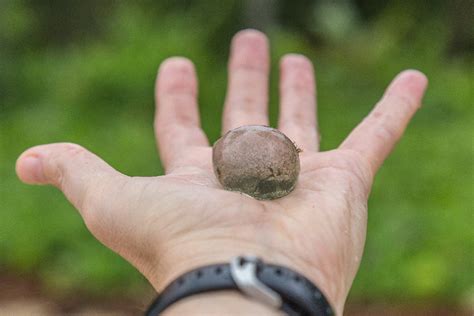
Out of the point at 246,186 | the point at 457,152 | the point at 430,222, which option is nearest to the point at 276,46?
the point at 457,152

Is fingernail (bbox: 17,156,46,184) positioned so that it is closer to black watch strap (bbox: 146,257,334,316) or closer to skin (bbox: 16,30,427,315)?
skin (bbox: 16,30,427,315)

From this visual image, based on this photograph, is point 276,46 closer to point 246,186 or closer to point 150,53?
point 150,53

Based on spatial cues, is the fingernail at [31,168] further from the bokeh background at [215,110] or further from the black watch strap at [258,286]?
the bokeh background at [215,110]

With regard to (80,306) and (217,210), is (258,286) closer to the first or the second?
(217,210)

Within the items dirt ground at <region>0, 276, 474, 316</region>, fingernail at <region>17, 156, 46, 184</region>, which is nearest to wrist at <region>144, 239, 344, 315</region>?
fingernail at <region>17, 156, 46, 184</region>

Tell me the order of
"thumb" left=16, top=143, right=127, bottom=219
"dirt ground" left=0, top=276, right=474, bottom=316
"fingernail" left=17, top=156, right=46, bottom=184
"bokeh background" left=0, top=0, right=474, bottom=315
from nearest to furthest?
"thumb" left=16, top=143, right=127, bottom=219 → "fingernail" left=17, top=156, right=46, bottom=184 → "dirt ground" left=0, top=276, right=474, bottom=316 → "bokeh background" left=0, top=0, right=474, bottom=315

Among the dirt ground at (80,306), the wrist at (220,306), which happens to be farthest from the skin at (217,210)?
the dirt ground at (80,306)
